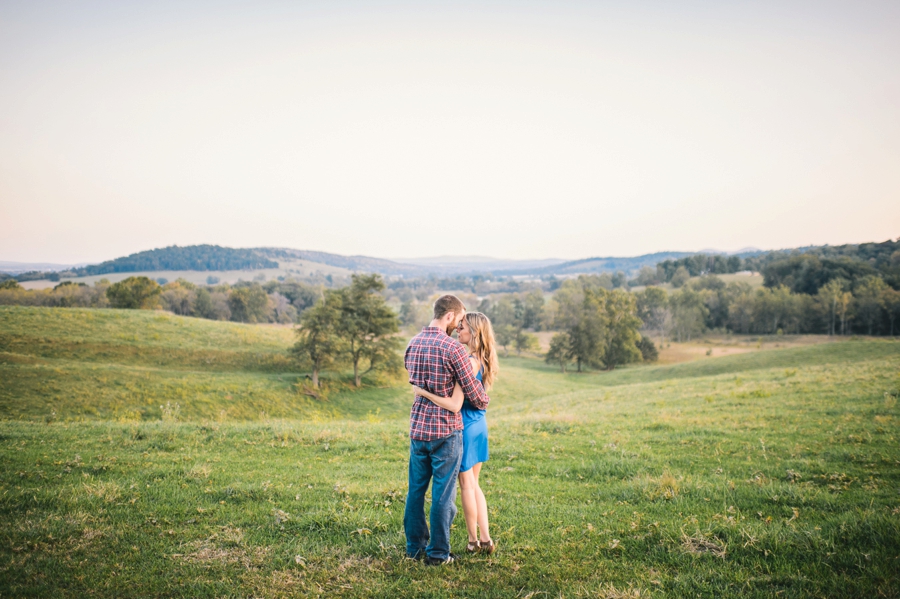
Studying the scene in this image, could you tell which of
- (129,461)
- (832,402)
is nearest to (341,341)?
(129,461)

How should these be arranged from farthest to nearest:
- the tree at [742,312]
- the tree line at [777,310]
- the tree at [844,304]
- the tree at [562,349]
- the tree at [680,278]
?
the tree at [680,278], the tree at [742,312], the tree line at [777,310], the tree at [844,304], the tree at [562,349]

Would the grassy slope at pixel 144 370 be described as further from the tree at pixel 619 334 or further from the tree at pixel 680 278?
the tree at pixel 680 278

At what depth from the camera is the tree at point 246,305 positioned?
95.2 metres

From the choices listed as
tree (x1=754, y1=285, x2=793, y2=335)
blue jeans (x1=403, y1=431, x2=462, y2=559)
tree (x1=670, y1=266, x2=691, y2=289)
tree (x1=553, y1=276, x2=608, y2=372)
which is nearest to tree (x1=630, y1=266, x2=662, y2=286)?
tree (x1=670, y1=266, x2=691, y2=289)

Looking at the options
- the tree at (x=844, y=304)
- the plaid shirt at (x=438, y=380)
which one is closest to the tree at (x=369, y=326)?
the plaid shirt at (x=438, y=380)

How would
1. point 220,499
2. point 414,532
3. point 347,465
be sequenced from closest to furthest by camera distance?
1. point 414,532
2. point 220,499
3. point 347,465

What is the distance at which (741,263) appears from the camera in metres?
173

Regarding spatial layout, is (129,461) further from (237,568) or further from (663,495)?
(663,495)

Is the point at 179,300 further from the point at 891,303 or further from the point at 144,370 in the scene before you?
the point at 891,303

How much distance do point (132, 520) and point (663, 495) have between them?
7476mm

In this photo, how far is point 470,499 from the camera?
4.93 metres

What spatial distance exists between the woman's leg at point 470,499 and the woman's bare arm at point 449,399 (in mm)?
824

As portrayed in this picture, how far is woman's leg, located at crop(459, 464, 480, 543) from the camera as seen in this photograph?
16.1 ft

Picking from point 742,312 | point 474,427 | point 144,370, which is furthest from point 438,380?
point 742,312
